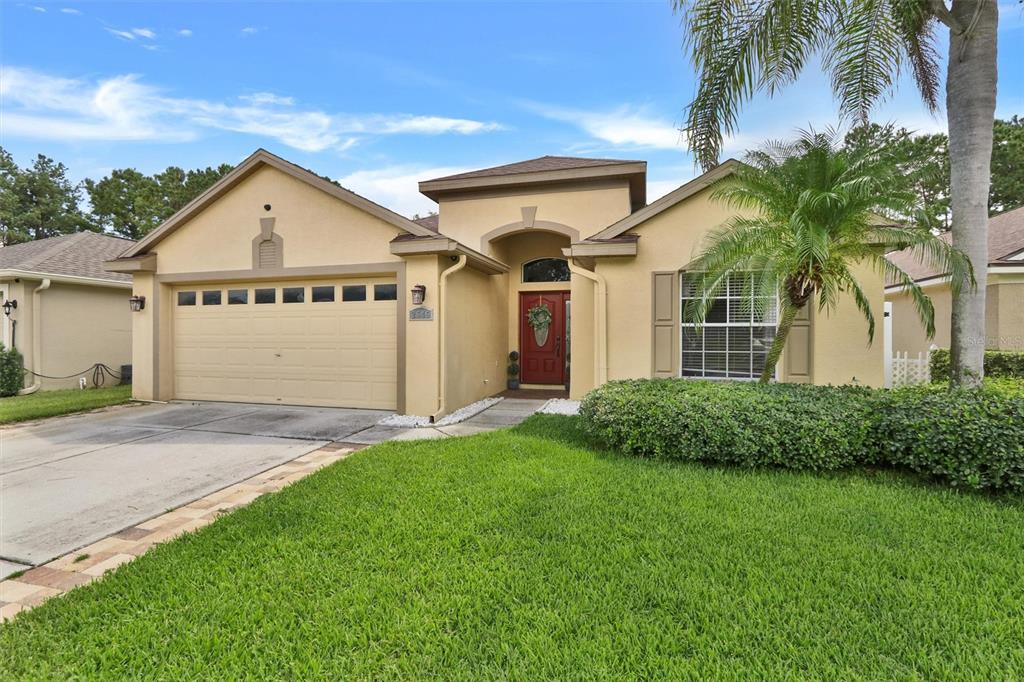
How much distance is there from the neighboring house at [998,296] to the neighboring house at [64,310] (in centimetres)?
1905

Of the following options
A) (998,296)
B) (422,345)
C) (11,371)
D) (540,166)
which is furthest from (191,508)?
(998,296)

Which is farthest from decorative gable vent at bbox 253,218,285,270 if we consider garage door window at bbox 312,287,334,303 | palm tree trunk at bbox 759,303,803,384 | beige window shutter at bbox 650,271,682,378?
palm tree trunk at bbox 759,303,803,384

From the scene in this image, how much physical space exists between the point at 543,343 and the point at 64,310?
40.1ft

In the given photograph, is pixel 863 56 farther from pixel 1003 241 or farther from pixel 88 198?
pixel 88 198

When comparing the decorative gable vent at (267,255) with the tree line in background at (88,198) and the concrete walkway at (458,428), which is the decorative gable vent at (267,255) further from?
the tree line in background at (88,198)

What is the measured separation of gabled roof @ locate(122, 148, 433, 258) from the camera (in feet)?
28.6

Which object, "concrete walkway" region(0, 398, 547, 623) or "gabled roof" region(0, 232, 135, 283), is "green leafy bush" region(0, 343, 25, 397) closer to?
"gabled roof" region(0, 232, 135, 283)

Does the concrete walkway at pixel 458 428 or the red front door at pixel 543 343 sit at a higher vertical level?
the red front door at pixel 543 343

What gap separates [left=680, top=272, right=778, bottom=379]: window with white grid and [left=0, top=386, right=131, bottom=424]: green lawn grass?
11536 mm

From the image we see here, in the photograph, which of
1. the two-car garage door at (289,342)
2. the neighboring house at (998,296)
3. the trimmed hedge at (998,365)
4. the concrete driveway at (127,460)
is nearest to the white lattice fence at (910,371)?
the trimmed hedge at (998,365)

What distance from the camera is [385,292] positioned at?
9109 mm

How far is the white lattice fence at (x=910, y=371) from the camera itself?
35.9 ft

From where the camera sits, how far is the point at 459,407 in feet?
30.3

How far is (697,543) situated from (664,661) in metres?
1.33
